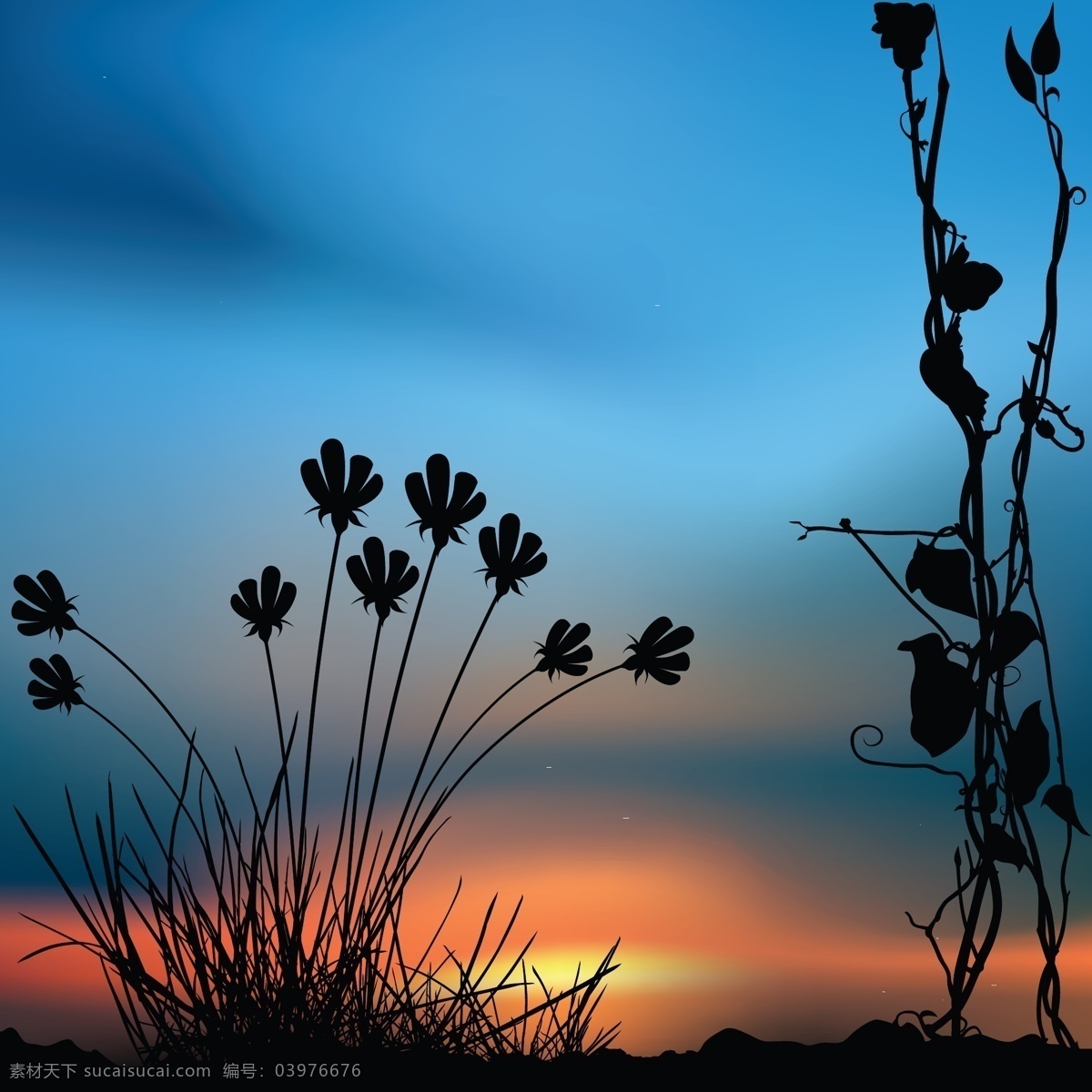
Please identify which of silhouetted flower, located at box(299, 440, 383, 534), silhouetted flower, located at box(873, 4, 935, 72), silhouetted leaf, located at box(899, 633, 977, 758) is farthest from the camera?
silhouetted flower, located at box(299, 440, 383, 534)

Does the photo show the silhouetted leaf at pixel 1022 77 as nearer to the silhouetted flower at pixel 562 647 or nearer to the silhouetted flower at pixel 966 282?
the silhouetted flower at pixel 966 282

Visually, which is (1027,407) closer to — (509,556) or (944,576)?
(944,576)

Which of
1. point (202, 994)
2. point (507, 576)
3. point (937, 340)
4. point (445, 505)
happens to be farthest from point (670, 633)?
point (202, 994)

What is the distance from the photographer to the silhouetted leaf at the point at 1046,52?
160 centimetres

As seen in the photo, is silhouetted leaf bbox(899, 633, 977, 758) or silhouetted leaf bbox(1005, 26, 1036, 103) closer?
silhouetted leaf bbox(899, 633, 977, 758)

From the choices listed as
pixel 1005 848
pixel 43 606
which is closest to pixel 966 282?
pixel 1005 848

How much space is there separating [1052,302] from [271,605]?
4.60 feet

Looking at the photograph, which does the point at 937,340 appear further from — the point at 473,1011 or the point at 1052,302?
the point at 473,1011

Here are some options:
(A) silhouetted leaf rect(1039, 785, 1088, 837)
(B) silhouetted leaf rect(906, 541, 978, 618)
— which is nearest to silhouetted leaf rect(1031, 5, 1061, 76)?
(B) silhouetted leaf rect(906, 541, 978, 618)

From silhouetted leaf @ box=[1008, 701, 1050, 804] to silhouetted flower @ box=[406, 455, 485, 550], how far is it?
926 mm

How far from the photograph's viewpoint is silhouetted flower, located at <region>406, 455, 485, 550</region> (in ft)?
5.79

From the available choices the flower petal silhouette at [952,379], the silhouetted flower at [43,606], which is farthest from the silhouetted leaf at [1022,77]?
the silhouetted flower at [43,606]

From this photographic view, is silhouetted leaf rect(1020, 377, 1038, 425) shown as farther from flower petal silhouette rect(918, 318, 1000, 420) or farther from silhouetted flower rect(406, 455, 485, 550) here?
silhouetted flower rect(406, 455, 485, 550)

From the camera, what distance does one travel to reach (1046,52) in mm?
1601
